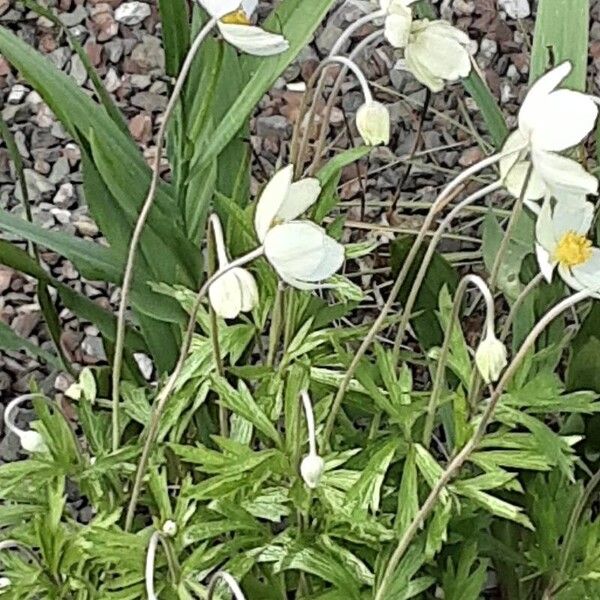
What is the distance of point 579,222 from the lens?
2.62 ft

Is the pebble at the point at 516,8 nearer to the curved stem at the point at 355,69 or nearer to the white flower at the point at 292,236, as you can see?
the curved stem at the point at 355,69

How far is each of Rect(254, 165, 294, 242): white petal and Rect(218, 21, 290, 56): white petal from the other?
0.08 m

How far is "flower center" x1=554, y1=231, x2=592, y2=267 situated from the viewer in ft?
2.62

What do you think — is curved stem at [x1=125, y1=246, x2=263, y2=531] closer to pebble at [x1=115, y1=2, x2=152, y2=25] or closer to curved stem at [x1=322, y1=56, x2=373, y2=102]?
curved stem at [x1=322, y1=56, x2=373, y2=102]

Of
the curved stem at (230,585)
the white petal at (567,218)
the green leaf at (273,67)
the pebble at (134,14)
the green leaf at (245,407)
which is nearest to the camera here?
the curved stem at (230,585)

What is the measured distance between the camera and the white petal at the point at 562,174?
0.72 metres

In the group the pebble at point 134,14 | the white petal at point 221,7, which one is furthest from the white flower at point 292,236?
the pebble at point 134,14

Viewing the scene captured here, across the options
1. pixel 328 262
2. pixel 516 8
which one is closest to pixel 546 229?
pixel 328 262

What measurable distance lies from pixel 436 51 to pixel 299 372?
244 mm

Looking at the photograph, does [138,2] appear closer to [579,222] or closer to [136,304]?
[136,304]

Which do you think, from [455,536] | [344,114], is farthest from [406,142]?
[455,536]

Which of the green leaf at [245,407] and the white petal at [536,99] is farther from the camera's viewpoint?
the green leaf at [245,407]

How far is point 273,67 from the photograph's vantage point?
3.43 ft

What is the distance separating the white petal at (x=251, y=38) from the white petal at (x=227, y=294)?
0.15m
